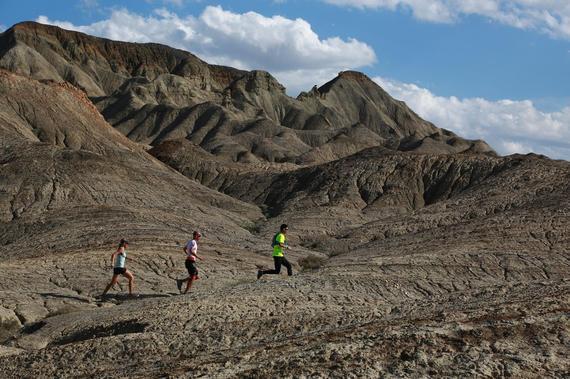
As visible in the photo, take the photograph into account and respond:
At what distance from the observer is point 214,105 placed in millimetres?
151250

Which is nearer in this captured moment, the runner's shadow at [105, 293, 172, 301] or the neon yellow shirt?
the neon yellow shirt

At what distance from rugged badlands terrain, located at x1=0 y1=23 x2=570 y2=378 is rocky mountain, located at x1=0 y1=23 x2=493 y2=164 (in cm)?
4478

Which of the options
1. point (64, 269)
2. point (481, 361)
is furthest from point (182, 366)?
point (64, 269)

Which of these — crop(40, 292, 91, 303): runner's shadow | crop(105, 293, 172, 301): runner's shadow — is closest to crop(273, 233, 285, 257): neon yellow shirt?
crop(105, 293, 172, 301): runner's shadow

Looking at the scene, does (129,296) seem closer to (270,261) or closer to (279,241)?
(279,241)

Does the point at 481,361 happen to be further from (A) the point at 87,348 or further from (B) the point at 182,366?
(A) the point at 87,348

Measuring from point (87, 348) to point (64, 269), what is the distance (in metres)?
13.4

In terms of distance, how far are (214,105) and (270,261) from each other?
124 m

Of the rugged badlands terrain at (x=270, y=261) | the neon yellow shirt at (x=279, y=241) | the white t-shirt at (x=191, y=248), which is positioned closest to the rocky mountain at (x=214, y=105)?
the rugged badlands terrain at (x=270, y=261)

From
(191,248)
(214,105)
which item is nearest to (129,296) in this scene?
(191,248)

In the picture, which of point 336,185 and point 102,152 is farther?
point 336,185

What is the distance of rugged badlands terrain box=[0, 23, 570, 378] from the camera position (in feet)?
31.3

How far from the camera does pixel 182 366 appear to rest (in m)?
9.64

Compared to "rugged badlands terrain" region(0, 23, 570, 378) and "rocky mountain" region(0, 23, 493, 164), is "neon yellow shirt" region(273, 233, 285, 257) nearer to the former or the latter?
"rugged badlands terrain" region(0, 23, 570, 378)
